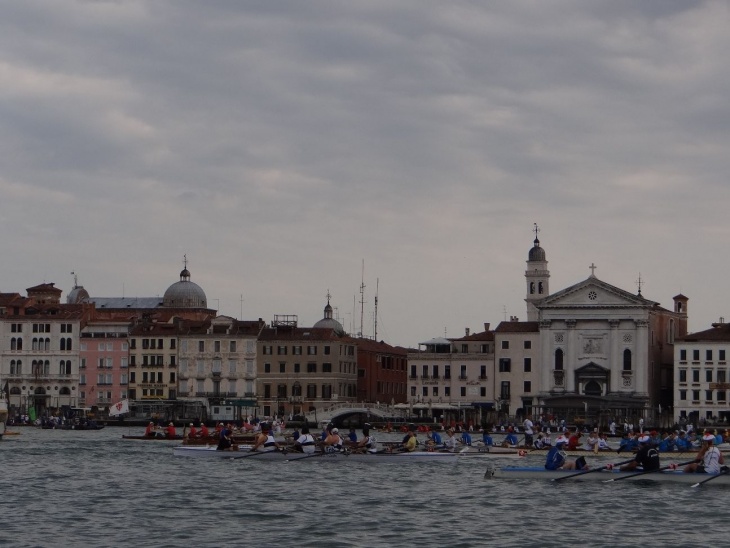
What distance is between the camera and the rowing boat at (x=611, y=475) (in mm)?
45406

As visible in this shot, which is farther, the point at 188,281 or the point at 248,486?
the point at 188,281

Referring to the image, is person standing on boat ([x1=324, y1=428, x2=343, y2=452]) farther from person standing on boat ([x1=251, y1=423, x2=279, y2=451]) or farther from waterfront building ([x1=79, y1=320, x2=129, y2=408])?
waterfront building ([x1=79, y1=320, x2=129, y2=408])

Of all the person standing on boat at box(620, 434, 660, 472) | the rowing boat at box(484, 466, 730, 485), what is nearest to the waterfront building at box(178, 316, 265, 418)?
the rowing boat at box(484, 466, 730, 485)

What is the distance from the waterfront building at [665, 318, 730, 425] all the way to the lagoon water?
193ft

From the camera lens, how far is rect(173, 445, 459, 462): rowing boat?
189 ft

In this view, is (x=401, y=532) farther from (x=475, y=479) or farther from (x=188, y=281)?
(x=188, y=281)

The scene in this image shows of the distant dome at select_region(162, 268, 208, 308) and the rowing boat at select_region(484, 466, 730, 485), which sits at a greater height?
the distant dome at select_region(162, 268, 208, 308)

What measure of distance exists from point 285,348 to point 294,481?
75.1 m

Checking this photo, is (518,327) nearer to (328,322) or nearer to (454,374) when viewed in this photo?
(454,374)

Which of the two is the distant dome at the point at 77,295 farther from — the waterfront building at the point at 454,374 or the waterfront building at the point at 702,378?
the waterfront building at the point at 702,378

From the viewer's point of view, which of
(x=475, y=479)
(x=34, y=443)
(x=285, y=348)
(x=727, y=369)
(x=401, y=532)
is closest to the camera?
(x=401, y=532)

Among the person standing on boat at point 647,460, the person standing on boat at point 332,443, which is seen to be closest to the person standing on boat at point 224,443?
the person standing on boat at point 332,443

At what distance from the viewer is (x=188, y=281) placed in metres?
150

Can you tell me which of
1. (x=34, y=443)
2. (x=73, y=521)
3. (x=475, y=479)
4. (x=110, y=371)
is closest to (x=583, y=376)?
(x=110, y=371)
